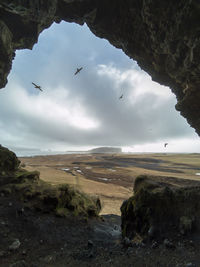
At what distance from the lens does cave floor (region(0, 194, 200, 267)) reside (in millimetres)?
6293

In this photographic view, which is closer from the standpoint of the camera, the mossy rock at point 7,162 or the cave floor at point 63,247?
the cave floor at point 63,247

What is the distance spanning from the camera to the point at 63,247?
884 centimetres

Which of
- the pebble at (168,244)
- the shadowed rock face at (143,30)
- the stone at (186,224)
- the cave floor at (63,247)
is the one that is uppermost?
the shadowed rock face at (143,30)

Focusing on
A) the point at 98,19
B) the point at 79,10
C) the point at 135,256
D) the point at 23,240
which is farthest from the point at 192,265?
the point at 79,10

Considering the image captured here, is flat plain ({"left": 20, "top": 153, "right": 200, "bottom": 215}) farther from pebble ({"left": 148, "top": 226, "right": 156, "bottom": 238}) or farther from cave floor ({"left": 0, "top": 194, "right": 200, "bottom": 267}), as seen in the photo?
cave floor ({"left": 0, "top": 194, "right": 200, "bottom": 267})

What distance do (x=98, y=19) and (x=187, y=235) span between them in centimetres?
3528

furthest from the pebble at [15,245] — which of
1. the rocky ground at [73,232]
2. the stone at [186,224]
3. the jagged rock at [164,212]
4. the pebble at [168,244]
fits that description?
the stone at [186,224]

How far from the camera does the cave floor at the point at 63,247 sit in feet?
20.6

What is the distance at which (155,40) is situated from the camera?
19250mm

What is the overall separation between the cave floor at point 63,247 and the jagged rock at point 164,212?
916mm

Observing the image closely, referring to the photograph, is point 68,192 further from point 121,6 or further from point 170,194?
point 121,6

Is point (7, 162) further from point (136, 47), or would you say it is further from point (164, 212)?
point (136, 47)

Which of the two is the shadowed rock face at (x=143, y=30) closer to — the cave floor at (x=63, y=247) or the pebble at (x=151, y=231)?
the pebble at (x=151, y=231)

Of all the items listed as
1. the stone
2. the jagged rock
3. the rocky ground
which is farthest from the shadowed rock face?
the stone
